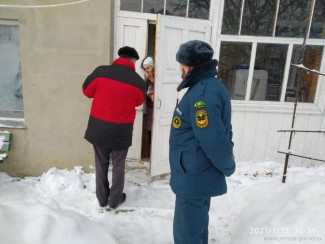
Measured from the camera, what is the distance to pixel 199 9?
431 cm

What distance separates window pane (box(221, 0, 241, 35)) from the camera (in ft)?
14.1

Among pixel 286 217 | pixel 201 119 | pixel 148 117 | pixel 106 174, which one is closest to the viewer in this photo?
pixel 201 119

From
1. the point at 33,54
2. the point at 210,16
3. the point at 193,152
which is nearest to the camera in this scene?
the point at 193,152

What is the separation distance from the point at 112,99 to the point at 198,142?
135cm

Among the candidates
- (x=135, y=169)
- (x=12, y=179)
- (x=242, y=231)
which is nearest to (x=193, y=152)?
(x=242, y=231)

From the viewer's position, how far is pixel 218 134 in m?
1.89

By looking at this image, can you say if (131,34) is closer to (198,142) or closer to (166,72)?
(166,72)

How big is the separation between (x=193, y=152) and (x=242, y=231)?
126cm

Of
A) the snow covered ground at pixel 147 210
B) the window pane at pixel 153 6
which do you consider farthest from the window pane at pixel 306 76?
the window pane at pixel 153 6

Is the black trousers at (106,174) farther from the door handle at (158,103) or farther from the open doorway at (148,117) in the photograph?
the open doorway at (148,117)

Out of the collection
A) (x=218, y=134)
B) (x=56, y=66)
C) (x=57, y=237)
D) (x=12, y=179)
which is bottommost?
(x=12, y=179)

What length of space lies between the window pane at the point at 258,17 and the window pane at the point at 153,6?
135cm

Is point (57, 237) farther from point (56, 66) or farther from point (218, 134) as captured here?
point (56, 66)

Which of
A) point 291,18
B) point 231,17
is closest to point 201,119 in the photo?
point 231,17
